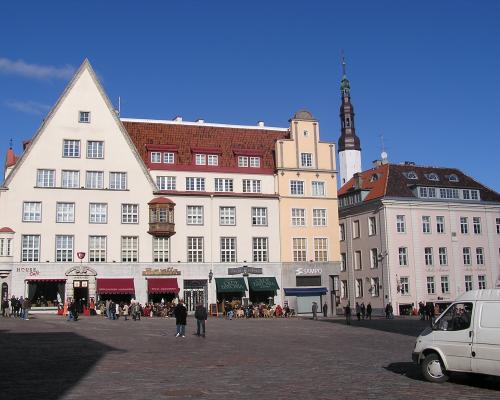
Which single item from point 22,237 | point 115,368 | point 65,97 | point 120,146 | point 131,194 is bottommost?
point 115,368

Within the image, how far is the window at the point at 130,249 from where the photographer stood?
5969 cm

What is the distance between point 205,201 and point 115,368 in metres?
44.8

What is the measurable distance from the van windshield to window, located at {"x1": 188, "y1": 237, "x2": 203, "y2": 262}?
46.4m

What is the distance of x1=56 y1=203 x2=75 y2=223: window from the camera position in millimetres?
58656

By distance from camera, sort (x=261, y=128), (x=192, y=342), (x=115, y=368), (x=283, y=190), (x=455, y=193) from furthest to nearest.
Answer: (x=455, y=193)
(x=261, y=128)
(x=283, y=190)
(x=192, y=342)
(x=115, y=368)

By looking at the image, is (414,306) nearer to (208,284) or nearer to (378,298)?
(378,298)

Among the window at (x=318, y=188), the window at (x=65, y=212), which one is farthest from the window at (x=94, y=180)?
the window at (x=318, y=188)

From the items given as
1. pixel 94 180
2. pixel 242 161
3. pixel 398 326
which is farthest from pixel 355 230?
pixel 398 326

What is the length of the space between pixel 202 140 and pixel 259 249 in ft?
43.3

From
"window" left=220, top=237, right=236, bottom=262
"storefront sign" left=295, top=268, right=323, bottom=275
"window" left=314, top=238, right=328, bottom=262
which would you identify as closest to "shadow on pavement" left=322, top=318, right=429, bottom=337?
"storefront sign" left=295, top=268, right=323, bottom=275

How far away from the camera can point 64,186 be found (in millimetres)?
59156

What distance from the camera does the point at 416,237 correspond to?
71.4m

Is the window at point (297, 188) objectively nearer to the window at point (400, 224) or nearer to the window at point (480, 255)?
the window at point (400, 224)

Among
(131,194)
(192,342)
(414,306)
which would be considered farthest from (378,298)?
(192,342)
